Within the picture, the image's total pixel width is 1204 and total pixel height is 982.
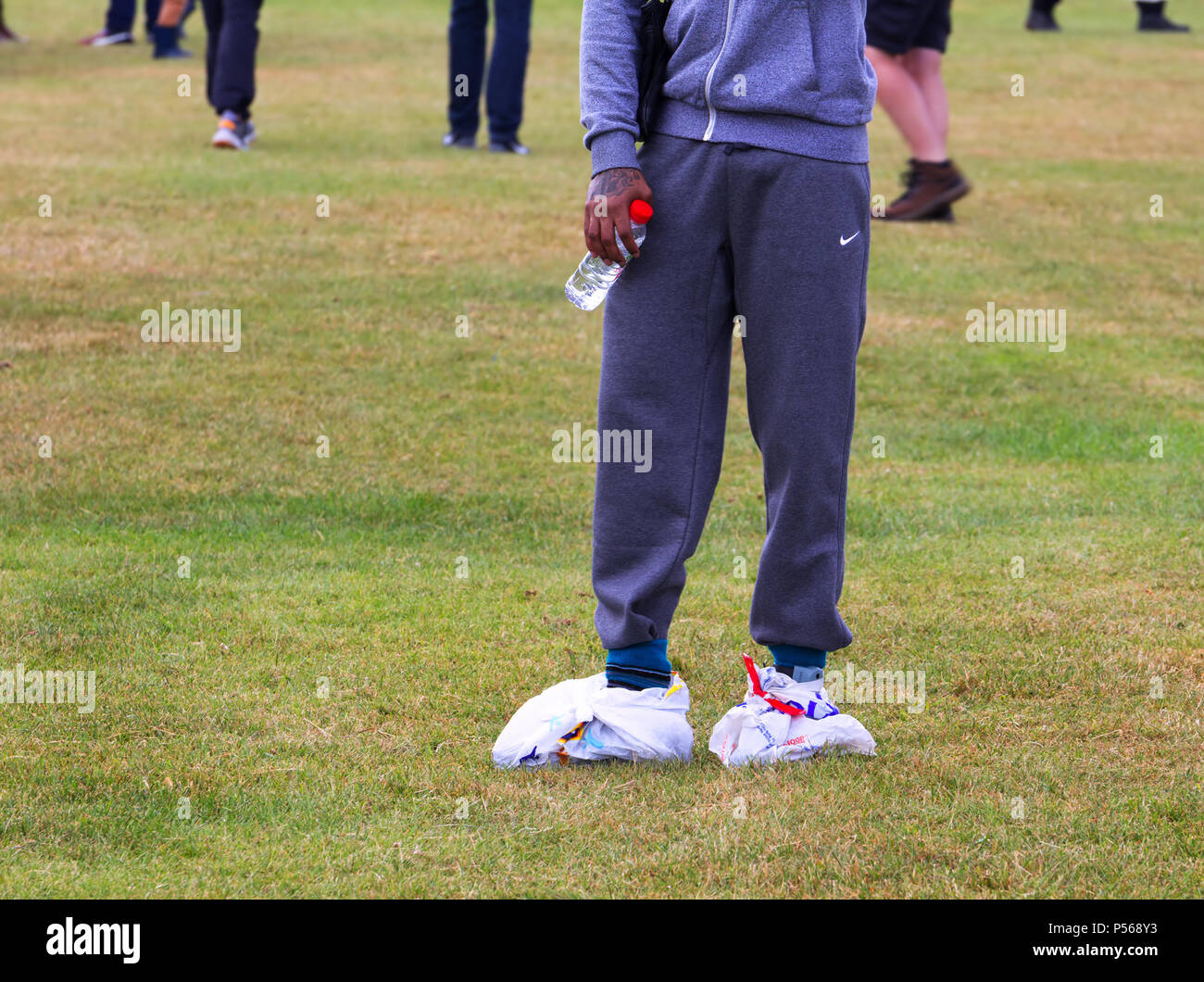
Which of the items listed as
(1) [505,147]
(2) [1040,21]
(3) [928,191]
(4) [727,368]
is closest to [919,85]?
(3) [928,191]

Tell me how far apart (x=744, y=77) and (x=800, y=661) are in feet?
4.07

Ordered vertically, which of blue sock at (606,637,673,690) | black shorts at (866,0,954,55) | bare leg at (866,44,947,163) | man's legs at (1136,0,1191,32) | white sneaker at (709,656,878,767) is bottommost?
man's legs at (1136,0,1191,32)

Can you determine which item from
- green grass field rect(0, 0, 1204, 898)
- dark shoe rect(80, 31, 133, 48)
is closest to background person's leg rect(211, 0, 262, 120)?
green grass field rect(0, 0, 1204, 898)

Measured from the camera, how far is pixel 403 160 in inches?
398

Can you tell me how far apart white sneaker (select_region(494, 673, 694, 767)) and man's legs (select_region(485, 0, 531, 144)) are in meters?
7.62

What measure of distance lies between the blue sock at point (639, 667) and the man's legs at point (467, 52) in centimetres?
792

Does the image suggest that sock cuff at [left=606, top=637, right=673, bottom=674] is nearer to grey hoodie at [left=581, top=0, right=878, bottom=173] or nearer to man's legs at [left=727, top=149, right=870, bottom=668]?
man's legs at [left=727, top=149, right=870, bottom=668]

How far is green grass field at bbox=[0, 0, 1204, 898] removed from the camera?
291cm

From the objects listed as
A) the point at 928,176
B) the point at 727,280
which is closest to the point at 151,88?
the point at 928,176

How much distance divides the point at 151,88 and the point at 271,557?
10.0 metres

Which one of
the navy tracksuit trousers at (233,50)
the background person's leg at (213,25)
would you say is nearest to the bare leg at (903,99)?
the navy tracksuit trousers at (233,50)

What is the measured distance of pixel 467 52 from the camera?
34.3 ft

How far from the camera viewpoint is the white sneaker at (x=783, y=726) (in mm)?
3232
